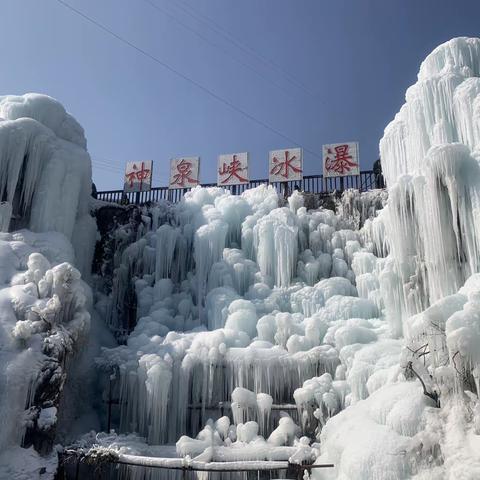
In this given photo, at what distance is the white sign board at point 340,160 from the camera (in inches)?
670

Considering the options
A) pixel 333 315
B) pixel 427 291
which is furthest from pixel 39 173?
pixel 427 291

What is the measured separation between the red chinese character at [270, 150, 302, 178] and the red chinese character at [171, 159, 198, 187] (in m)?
2.60

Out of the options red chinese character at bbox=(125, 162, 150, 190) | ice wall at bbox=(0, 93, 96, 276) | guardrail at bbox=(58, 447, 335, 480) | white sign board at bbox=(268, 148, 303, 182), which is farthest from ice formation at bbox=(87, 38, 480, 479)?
red chinese character at bbox=(125, 162, 150, 190)

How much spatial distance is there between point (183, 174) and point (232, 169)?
62.7 inches

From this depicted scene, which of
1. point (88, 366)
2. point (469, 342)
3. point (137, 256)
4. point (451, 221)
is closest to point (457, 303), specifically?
point (469, 342)

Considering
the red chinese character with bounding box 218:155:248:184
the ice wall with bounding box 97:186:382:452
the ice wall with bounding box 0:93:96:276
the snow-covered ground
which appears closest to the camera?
the snow-covered ground

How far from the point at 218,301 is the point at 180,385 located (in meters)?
2.50

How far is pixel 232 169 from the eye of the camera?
1783 cm

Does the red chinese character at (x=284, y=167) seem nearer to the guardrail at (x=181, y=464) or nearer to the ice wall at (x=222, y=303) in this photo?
the ice wall at (x=222, y=303)

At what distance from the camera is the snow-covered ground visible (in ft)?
26.8

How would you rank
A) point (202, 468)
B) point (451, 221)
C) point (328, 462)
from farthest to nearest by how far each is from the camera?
1. point (451, 221)
2. point (202, 468)
3. point (328, 462)

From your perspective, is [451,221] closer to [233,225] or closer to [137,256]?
[233,225]

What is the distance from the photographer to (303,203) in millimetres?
16531

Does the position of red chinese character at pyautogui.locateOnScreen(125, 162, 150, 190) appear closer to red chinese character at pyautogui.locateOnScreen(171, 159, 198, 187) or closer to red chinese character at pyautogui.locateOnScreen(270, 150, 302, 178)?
red chinese character at pyautogui.locateOnScreen(171, 159, 198, 187)
